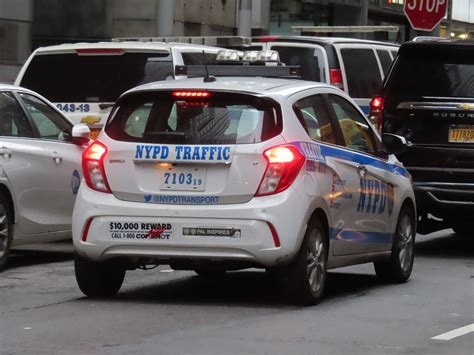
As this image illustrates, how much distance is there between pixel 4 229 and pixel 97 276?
1997 mm

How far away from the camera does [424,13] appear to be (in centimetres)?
2209

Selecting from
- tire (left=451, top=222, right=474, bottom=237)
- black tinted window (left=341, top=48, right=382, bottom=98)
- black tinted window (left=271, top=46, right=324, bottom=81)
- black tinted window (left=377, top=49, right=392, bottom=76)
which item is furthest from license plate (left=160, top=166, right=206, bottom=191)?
black tinted window (left=377, top=49, right=392, bottom=76)

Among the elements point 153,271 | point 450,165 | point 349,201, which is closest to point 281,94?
point 349,201

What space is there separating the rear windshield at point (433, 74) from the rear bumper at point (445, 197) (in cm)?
90

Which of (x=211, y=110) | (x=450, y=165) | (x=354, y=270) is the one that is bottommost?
(x=354, y=270)

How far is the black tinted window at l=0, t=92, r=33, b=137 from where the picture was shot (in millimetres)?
12656

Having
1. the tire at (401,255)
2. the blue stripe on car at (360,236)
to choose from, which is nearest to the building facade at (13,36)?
the tire at (401,255)

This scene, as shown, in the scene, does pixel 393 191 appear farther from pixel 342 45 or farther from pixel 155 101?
pixel 342 45

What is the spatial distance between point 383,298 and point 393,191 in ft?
4.00

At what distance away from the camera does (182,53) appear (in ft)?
49.5

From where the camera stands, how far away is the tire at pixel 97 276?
34.0 ft

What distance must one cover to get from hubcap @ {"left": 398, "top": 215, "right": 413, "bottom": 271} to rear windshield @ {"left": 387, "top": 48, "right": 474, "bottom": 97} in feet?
7.34

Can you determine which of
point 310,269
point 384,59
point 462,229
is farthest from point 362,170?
point 384,59

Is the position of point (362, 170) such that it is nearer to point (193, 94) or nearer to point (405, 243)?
point (405, 243)
